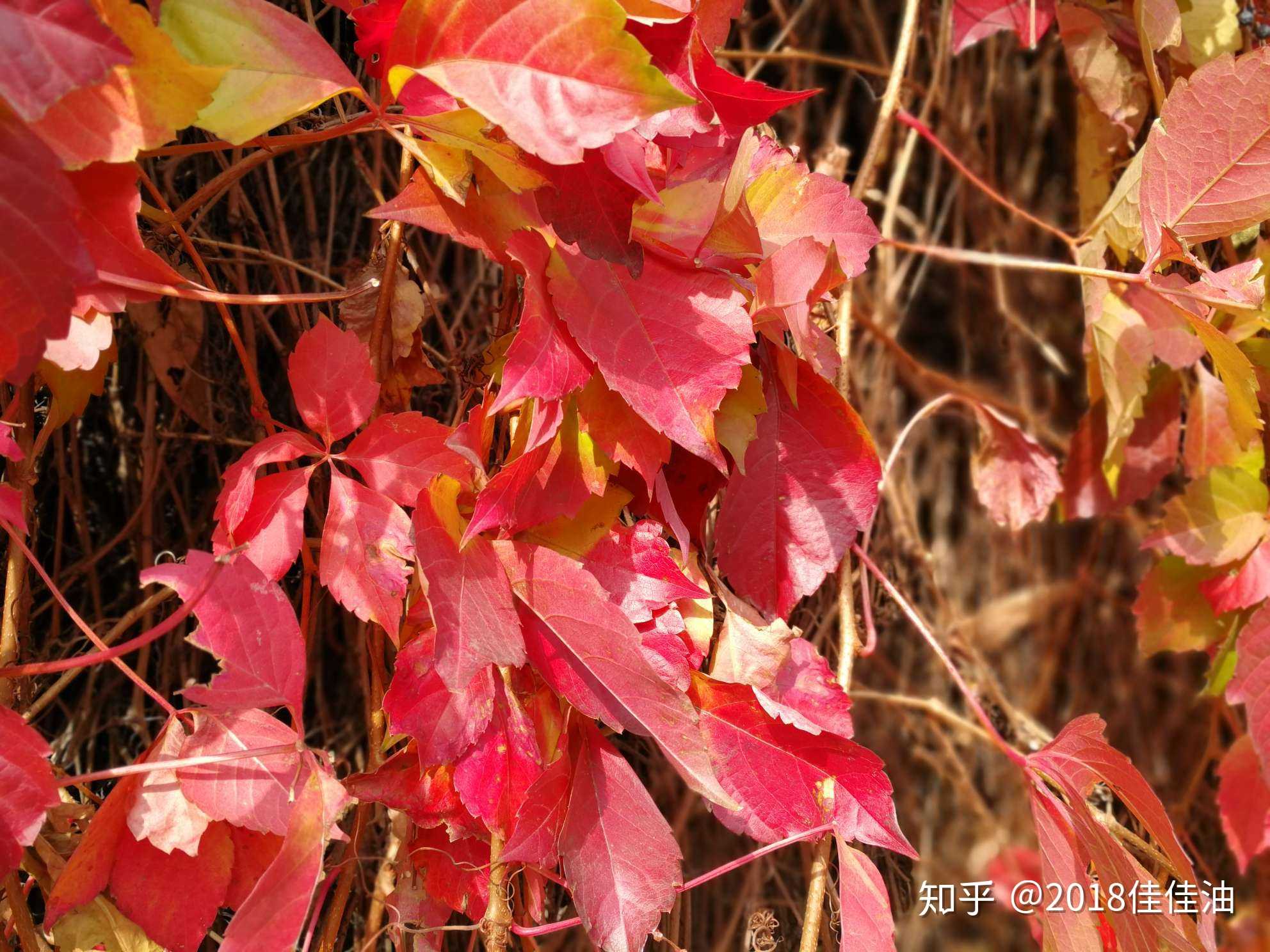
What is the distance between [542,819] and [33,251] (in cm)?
33

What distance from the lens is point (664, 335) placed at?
453 millimetres

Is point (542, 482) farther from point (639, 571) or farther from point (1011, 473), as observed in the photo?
point (1011, 473)

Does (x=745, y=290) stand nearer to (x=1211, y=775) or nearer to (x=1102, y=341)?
(x=1102, y=341)

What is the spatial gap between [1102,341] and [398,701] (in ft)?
1.88

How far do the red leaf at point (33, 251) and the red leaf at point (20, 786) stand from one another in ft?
0.54

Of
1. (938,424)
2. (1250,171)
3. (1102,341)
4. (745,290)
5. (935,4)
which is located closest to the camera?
(745,290)

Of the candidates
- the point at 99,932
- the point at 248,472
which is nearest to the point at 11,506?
the point at 248,472

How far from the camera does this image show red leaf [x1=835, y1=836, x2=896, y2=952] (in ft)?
1.66

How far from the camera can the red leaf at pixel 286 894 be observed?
41 cm

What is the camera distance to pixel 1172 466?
81 centimetres

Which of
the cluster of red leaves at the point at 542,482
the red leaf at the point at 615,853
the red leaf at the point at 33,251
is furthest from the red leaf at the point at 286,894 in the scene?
the red leaf at the point at 33,251

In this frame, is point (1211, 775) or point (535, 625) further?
point (1211, 775)

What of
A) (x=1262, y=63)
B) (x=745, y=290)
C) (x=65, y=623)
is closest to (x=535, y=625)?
(x=745, y=290)

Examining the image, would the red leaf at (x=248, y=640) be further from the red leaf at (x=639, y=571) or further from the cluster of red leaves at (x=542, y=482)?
the red leaf at (x=639, y=571)
